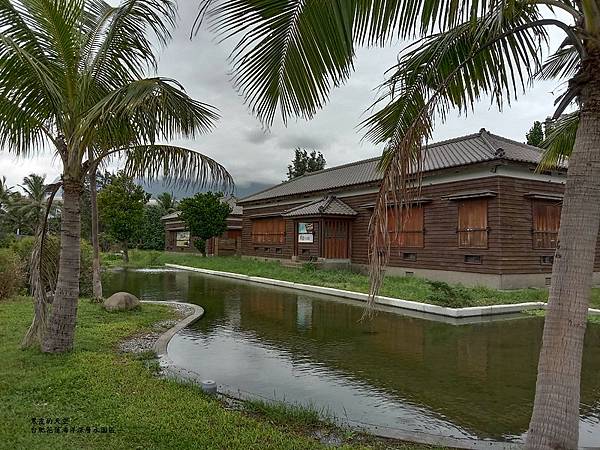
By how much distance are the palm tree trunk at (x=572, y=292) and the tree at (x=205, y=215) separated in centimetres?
2847

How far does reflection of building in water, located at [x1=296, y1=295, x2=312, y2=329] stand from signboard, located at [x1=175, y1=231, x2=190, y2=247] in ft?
90.7

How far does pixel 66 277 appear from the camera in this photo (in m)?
6.19

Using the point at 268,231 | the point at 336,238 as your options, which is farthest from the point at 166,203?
the point at 336,238

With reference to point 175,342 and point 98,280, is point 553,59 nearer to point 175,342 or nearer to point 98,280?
point 175,342

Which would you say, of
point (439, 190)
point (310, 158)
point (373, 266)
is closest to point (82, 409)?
point (373, 266)

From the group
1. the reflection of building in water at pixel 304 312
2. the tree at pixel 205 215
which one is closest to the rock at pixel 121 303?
the reflection of building in water at pixel 304 312

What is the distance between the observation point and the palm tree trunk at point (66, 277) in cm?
620

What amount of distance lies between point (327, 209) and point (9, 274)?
13.0 meters

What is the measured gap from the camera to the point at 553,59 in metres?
5.99

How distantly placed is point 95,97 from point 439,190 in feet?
42.4

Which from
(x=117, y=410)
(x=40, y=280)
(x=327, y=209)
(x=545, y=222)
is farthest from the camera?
(x=327, y=209)

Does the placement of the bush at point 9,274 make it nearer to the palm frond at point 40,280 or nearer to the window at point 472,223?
the palm frond at point 40,280

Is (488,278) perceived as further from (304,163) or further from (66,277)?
(304,163)

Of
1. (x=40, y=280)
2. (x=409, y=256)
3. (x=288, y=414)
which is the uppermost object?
(x=409, y=256)
